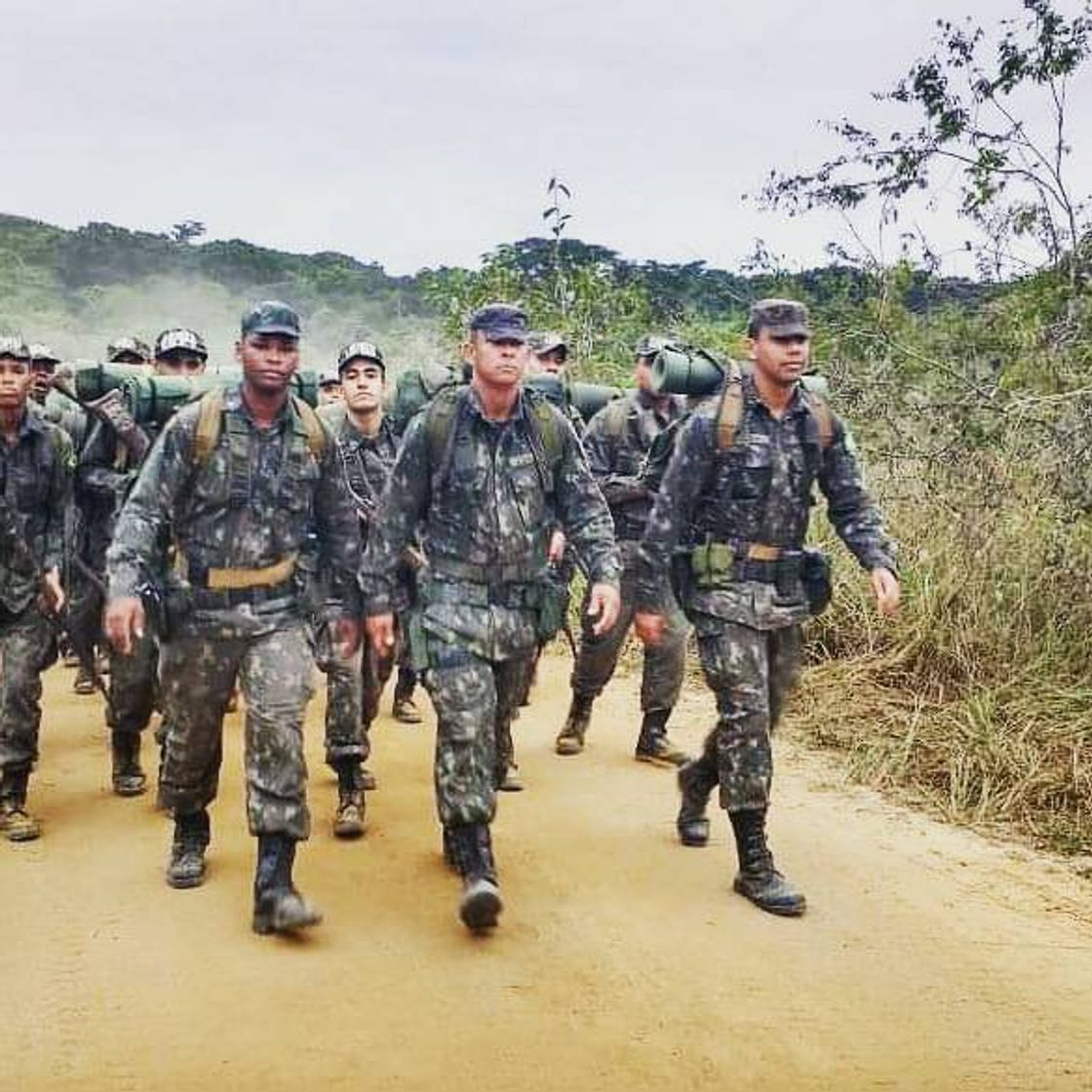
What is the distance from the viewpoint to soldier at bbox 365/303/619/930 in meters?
4.27

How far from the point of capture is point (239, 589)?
4.30 metres

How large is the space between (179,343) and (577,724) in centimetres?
298

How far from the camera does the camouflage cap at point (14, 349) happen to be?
17.9 ft

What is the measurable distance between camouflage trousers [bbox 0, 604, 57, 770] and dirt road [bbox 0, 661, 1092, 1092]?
361 millimetres

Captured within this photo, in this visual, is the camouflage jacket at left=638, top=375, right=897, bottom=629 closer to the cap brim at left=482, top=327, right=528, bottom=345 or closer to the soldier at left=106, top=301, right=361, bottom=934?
the cap brim at left=482, top=327, right=528, bottom=345

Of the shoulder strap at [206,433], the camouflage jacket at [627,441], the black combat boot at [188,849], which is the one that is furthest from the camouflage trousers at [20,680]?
the camouflage jacket at [627,441]

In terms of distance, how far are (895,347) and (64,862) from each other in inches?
243

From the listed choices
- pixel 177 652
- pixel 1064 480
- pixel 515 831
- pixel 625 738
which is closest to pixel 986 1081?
pixel 515 831

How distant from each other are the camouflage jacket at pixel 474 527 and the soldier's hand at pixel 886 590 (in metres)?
0.93

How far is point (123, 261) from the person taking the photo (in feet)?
114

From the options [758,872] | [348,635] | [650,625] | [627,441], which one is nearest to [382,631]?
[348,635]

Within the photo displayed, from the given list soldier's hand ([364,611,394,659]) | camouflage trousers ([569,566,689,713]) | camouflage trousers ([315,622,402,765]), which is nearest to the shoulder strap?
soldier's hand ([364,611,394,659])

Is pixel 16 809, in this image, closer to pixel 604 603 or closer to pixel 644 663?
pixel 604 603

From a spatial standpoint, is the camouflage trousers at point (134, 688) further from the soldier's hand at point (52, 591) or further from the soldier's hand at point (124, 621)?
the soldier's hand at point (124, 621)
